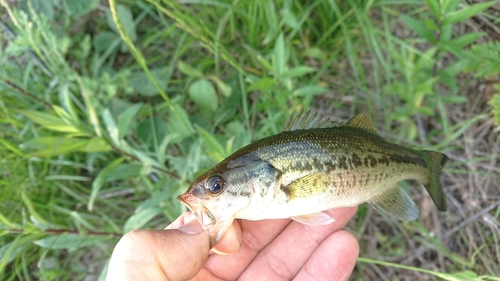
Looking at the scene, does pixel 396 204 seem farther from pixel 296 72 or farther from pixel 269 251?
pixel 296 72

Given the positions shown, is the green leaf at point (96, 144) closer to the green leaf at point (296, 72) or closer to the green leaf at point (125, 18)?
the green leaf at point (296, 72)

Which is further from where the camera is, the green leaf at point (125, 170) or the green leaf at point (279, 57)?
the green leaf at point (279, 57)

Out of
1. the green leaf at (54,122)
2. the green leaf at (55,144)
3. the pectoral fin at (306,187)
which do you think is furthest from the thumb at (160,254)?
the green leaf at (54,122)

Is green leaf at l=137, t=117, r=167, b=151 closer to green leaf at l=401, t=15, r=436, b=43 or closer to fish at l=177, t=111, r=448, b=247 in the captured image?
fish at l=177, t=111, r=448, b=247

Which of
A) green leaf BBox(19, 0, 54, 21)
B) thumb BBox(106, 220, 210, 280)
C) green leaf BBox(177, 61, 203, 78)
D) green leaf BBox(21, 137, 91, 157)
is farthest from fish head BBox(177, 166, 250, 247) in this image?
green leaf BBox(19, 0, 54, 21)

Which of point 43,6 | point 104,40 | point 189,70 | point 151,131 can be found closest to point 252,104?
point 189,70

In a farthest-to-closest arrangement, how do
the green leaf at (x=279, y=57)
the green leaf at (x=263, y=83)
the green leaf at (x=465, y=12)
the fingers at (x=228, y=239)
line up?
the green leaf at (x=279, y=57)
the green leaf at (x=263, y=83)
the green leaf at (x=465, y=12)
the fingers at (x=228, y=239)

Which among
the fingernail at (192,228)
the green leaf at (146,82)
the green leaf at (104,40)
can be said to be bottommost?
the fingernail at (192,228)
